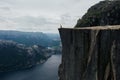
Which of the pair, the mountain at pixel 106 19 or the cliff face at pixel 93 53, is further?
the mountain at pixel 106 19

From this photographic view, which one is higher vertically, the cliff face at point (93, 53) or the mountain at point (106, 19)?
the mountain at point (106, 19)

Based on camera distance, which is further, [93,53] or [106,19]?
[106,19]

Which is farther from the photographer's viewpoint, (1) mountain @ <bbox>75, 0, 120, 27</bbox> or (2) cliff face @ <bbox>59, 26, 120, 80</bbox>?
(1) mountain @ <bbox>75, 0, 120, 27</bbox>

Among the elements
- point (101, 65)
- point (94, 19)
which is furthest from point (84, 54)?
point (94, 19)

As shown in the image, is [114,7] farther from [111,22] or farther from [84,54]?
[84,54]

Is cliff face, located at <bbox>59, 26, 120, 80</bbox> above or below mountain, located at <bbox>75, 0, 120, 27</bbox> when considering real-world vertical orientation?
below

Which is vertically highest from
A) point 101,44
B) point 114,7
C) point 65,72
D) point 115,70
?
point 114,7

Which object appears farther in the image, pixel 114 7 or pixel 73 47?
pixel 114 7

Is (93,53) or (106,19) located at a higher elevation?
(106,19)
